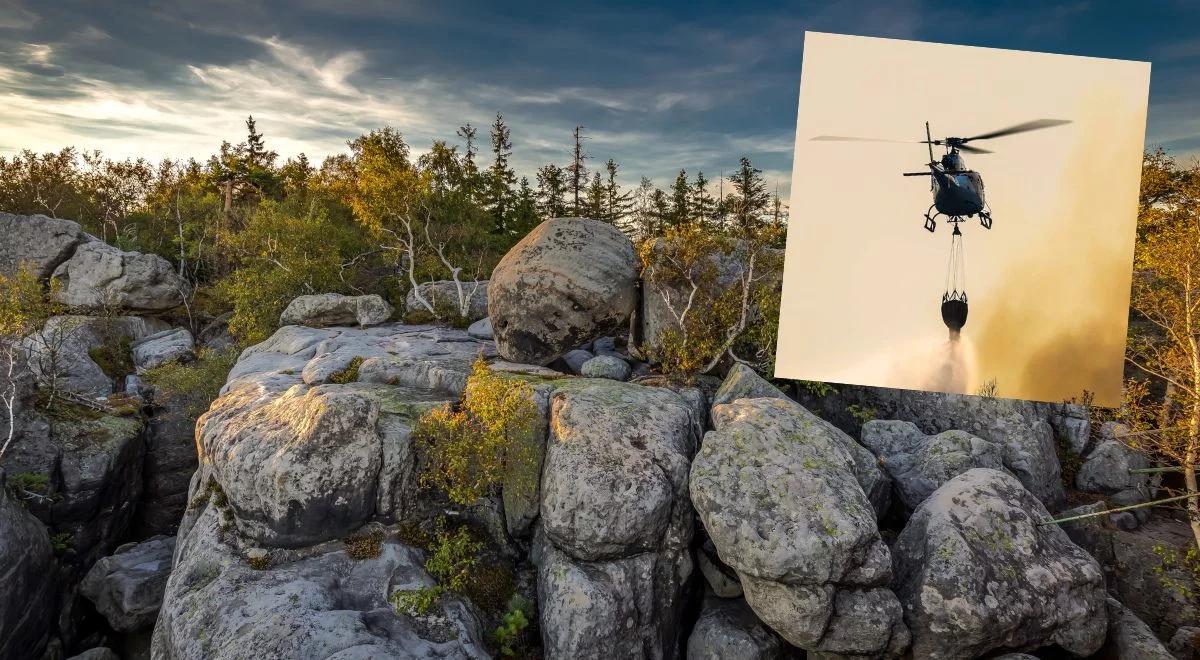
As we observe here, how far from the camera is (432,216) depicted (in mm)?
33562

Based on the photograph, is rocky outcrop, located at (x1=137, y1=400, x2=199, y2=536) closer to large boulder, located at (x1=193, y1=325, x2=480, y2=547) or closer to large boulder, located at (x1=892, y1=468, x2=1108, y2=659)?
large boulder, located at (x1=193, y1=325, x2=480, y2=547)

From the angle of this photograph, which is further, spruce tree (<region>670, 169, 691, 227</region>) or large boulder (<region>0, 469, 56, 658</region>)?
spruce tree (<region>670, 169, 691, 227</region>)

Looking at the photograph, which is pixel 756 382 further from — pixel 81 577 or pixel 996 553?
pixel 81 577

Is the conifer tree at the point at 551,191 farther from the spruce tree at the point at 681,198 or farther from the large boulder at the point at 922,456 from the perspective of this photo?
the large boulder at the point at 922,456

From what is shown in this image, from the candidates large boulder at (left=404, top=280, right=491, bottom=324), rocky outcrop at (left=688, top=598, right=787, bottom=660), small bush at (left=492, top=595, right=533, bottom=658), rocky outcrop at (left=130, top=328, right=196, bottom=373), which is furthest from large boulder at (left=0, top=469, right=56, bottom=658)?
rocky outcrop at (left=130, top=328, right=196, bottom=373)

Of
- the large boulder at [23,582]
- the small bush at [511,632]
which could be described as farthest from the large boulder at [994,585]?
the large boulder at [23,582]

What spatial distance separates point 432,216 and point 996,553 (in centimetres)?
3119

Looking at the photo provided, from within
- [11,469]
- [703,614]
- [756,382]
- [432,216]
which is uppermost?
[432,216]

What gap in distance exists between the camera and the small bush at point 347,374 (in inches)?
688

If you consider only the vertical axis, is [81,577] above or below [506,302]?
below

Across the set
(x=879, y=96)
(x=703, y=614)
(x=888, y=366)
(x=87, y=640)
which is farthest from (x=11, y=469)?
(x=879, y=96)

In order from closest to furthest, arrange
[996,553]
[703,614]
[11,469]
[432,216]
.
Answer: [996,553] < [703,614] < [11,469] < [432,216]

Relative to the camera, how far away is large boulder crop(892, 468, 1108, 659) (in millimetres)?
10852

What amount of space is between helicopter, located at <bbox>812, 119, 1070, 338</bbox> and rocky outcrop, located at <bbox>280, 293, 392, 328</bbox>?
69.8 ft
